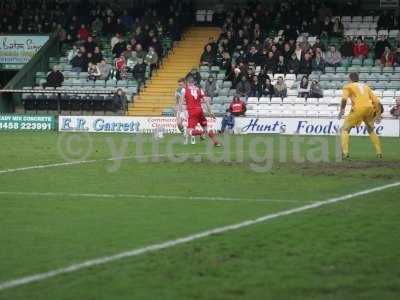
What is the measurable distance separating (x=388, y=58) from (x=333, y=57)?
2055 mm

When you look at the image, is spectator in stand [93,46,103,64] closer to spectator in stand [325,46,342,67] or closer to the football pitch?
spectator in stand [325,46,342,67]

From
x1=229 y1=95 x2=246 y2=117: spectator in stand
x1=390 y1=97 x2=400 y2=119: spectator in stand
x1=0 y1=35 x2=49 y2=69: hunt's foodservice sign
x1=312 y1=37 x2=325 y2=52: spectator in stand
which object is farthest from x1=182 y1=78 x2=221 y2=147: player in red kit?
x1=0 y1=35 x2=49 y2=69: hunt's foodservice sign

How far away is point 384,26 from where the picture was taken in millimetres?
40438

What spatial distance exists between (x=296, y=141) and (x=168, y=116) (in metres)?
7.62

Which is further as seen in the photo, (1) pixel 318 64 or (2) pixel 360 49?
(2) pixel 360 49

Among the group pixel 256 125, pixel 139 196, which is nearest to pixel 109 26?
pixel 256 125

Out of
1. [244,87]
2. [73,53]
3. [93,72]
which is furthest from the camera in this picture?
[73,53]

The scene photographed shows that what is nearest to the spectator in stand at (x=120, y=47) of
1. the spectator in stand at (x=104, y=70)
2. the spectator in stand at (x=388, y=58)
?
the spectator in stand at (x=104, y=70)

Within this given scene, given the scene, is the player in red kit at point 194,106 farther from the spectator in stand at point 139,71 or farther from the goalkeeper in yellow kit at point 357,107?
the spectator in stand at point 139,71

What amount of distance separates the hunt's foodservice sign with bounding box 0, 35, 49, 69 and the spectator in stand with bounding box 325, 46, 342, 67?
12.9 meters

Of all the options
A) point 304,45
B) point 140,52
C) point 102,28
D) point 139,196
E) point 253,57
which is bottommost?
point 139,196

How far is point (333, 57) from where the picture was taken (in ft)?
127

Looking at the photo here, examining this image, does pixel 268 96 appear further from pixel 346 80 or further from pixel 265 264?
pixel 265 264

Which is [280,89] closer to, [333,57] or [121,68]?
[333,57]
